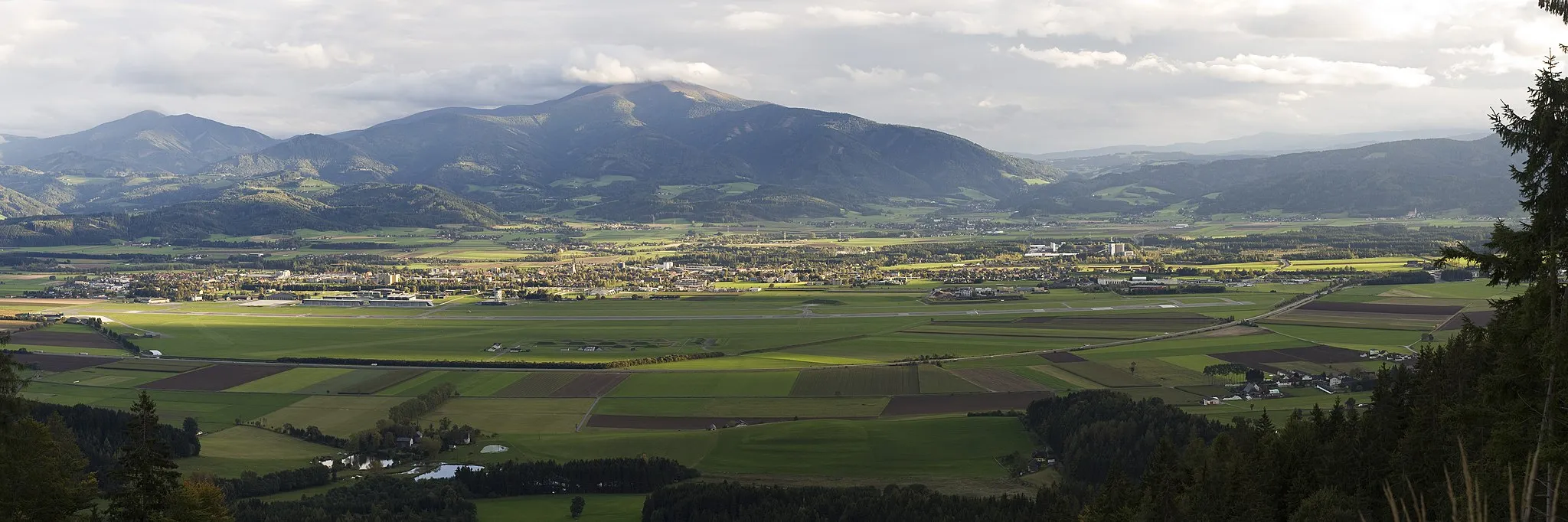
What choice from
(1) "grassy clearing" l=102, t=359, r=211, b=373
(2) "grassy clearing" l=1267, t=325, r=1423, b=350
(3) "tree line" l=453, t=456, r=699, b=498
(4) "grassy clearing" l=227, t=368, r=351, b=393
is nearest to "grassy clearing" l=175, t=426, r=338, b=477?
(3) "tree line" l=453, t=456, r=699, b=498

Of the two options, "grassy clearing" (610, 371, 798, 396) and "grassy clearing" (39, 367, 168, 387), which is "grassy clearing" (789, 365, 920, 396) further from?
"grassy clearing" (39, 367, 168, 387)

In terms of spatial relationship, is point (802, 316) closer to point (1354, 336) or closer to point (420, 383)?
point (420, 383)

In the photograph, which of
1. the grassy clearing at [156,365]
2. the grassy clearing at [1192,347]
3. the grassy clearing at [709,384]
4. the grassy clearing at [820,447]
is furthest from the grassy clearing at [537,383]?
the grassy clearing at [1192,347]

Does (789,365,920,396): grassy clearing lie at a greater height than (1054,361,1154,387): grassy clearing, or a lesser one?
Answer: lesser

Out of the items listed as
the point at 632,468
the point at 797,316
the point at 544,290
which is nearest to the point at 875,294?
the point at 797,316

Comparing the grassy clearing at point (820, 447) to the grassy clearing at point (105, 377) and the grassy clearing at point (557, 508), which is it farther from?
the grassy clearing at point (105, 377)

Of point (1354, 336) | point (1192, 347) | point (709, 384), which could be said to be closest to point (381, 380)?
point (709, 384)
